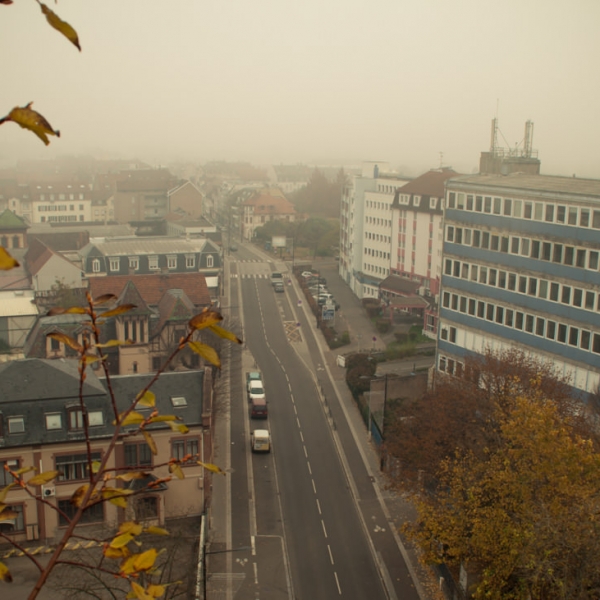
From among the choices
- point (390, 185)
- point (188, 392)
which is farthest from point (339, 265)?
point (188, 392)

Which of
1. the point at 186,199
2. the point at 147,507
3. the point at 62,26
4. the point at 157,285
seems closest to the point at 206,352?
the point at 62,26

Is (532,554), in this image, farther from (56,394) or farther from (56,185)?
(56,185)


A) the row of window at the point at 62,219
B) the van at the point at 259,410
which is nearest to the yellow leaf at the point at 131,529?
the van at the point at 259,410

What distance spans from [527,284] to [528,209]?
3.82 m

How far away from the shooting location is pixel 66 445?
3194cm

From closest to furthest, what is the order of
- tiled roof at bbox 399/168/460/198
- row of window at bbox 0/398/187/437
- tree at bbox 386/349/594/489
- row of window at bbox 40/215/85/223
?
tree at bbox 386/349/594/489 < row of window at bbox 0/398/187/437 < tiled roof at bbox 399/168/460/198 < row of window at bbox 40/215/85/223

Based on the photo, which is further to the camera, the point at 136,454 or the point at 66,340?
the point at 136,454

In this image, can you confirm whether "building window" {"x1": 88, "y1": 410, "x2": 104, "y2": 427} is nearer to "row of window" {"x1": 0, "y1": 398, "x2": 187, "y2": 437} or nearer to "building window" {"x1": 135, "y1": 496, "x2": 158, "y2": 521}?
"row of window" {"x1": 0, "y1": 398, "x2": 187, "y2": 437}

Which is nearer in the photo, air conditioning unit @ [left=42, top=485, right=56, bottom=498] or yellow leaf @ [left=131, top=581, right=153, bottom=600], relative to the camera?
yellow leaf @ [left=131, top=581, right=153, bottom=600]

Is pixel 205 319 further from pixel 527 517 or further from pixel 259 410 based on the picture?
pixel 259 410

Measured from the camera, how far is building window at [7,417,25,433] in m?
31.6

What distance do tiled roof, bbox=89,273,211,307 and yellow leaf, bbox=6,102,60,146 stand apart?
169 ft

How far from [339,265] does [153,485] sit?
8439 cm

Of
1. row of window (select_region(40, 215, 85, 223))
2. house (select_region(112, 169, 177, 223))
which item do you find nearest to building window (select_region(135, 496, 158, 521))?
house (select_region(112, 169, 177, 223))
